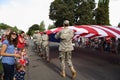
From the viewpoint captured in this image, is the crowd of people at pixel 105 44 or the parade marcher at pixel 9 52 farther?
the crowd of people at pixel 105 44

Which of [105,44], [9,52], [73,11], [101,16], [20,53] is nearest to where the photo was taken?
[9,52]

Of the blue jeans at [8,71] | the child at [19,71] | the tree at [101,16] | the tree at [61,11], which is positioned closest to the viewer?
the blue jeans at [8,71]

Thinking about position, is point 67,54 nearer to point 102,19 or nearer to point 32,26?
point 102,19

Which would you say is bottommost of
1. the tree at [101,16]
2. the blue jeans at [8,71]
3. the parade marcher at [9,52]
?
the blue jeans at [8,71]

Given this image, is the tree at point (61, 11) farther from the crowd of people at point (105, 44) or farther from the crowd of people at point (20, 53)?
the crowd of people at point (20, 53)

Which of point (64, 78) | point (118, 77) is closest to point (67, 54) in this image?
point (64, 78)

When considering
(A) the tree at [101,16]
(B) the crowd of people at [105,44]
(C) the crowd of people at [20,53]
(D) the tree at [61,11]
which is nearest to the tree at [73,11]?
(D) the tree at [61,11]

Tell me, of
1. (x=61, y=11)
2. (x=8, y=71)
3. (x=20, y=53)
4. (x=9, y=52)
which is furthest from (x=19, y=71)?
(x=61, y=11)

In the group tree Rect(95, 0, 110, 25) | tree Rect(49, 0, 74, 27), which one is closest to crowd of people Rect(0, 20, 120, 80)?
tree Rect(49, 0, 74, 27)

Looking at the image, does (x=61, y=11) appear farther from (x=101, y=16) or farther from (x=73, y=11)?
(x=101, y=16)

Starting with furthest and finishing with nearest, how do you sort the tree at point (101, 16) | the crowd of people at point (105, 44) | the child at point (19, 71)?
1. the tree at point (101, 16)
2. the crowd of people at point (105, 44)
3. the child at point (19, 71)

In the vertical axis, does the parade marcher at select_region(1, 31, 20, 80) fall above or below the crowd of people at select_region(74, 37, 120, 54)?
above

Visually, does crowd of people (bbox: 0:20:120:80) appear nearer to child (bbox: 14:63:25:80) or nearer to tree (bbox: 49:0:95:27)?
child (bbox: 14:63:25:80)

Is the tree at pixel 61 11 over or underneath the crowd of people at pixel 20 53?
over
